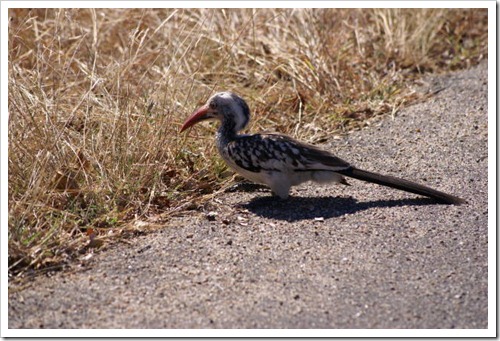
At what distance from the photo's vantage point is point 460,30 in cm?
919

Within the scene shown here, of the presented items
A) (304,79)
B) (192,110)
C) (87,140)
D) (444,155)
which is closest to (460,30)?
(304,79)

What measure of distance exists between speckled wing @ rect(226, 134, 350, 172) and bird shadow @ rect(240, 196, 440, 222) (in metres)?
0.23

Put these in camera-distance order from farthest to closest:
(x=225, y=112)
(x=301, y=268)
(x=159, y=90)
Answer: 1. (x=159, y=90)
2. (x=225, y=112)
3. (x=301, y=268)

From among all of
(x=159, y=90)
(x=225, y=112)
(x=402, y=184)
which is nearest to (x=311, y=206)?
(x=402, y=184)

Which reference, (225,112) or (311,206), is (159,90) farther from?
(311,206)

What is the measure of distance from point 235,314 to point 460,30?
6.04m

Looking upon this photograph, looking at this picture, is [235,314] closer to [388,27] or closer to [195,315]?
[195,315]

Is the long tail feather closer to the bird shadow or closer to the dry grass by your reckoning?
the bird shadow

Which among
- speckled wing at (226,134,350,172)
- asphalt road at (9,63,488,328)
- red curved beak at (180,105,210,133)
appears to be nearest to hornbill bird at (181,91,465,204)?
speckled wing at (226,134,350,172)

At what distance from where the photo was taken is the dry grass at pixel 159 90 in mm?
5168

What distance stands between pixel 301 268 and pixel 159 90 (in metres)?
2.44

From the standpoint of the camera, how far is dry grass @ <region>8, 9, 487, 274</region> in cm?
517

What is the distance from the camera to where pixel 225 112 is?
5.82 meters

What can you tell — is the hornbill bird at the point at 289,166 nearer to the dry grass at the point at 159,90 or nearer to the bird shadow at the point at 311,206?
the bird shadow at the point at 311,206
